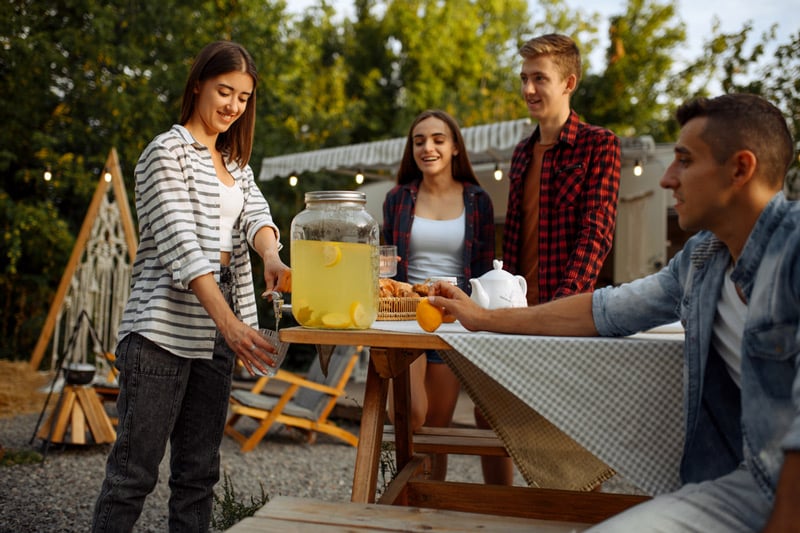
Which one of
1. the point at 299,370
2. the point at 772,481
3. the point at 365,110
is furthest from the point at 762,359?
the point at 365,110

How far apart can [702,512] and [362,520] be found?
2.29 ft

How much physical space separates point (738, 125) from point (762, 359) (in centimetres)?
46

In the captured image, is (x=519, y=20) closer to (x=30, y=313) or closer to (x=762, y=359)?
(x=30, y=313)

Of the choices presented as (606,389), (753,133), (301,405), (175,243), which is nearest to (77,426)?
(301,405)

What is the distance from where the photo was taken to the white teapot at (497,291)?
81.7 inches

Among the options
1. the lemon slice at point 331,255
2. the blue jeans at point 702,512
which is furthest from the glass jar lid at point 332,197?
the blue jeans at point 702,512

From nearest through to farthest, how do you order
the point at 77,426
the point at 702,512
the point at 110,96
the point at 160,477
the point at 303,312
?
1. the point at 702,512
2. the point at 303,312
3. the point at 160,477
4. the point at 77,426
5. the point at 110,96

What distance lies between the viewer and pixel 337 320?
72.4 inches

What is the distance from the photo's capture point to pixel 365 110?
709 inches

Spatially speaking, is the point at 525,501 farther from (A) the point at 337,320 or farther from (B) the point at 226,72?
(B) the point at 226,72

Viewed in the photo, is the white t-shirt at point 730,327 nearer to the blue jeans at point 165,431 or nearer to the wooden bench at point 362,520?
the wooden bench at point 362,520

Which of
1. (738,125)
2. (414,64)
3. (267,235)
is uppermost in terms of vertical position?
(414,64)

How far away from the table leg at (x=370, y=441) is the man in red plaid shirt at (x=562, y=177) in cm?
108

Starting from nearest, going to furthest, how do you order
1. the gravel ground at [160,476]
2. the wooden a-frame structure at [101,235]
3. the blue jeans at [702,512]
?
1. the blue jeans at [702,512]
2. the gravel ground at [160,476]
3. the wooden a-frame structure at [101,235]
